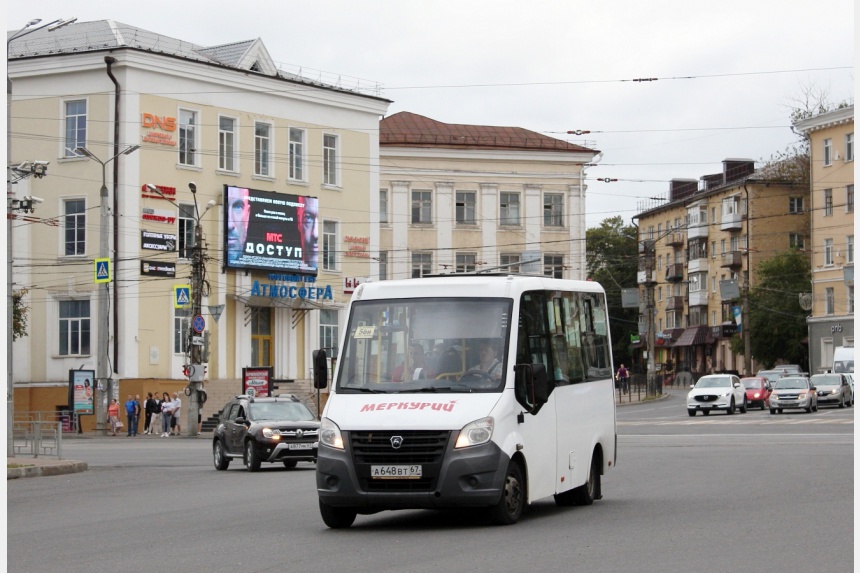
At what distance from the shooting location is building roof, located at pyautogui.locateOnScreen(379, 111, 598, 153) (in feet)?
265

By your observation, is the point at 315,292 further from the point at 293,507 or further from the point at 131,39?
the point at 293,507

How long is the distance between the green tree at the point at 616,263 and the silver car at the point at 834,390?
6313 centimetres

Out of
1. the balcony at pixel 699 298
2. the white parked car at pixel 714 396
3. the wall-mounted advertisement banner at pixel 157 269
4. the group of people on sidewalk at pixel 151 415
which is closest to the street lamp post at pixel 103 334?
the group of people on sidewalk at pixel 151 415

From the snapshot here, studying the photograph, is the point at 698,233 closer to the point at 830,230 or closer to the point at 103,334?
the point at 830,230

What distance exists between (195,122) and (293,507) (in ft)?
150

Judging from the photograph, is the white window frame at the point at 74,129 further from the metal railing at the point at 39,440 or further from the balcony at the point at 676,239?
the balcony at the point at 676,239

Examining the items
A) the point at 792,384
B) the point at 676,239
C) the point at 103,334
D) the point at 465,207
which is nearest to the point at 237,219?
the point at 103,334

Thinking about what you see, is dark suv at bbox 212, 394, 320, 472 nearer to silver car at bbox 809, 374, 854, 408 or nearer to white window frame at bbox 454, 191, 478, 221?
silver car at bbox 809, 374, 854, 408

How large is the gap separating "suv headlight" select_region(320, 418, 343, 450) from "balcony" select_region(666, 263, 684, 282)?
111 meters

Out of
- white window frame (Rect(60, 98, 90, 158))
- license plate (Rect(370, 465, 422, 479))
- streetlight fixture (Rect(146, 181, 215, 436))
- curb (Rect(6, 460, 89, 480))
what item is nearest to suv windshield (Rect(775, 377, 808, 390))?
streetlight fixture (Rect(146, 181, 215, 436))

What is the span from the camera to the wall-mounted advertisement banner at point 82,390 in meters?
55.6

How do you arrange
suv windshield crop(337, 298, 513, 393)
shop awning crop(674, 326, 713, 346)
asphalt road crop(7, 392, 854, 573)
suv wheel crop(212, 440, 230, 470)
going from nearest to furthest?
1. asphalt road crop(7, 392, 854, 573)
2. suv windshield crop(337, 298, 513, 393)
3. suv wheel crop(212, 440, 230, 470)
4. shop awning crop(674, 326, 713, 346)

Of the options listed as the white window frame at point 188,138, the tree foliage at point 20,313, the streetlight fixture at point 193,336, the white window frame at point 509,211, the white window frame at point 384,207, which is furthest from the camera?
the white window frame at point 384,207

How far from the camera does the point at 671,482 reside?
22344mm
